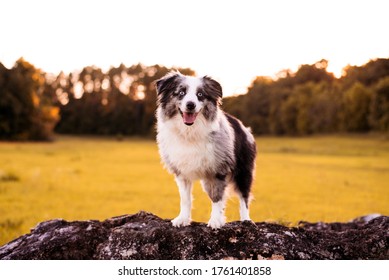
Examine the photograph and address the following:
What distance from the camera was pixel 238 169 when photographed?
16.7ft

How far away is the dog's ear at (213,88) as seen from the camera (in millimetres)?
4328

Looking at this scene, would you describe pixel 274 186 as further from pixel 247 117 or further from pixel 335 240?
pixel 335 240

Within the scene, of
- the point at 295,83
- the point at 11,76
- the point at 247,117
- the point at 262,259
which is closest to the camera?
the point at 262,259

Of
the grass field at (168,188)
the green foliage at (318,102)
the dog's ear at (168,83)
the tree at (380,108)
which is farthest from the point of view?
the tree at (380,108)

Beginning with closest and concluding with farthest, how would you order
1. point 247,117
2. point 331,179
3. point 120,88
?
point 331,179 < point 247,117 < point 120,88

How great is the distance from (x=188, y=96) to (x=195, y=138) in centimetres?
49

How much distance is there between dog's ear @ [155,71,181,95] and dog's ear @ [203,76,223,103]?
287 millimetres

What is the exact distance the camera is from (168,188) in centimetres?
1597

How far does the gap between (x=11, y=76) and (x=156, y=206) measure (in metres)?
26.7

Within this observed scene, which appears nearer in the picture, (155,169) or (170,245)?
(170,245)

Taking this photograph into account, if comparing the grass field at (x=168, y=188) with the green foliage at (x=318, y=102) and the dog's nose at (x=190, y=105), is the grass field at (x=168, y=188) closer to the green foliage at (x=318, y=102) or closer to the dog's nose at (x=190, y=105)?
the green foliage at (x=318, y=102)

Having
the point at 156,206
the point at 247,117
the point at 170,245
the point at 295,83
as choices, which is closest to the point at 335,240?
the point at 170,245

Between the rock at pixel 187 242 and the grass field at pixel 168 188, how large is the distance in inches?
54.7

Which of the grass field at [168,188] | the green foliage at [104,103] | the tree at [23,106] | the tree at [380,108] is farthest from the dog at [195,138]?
the tree at [23,106]
